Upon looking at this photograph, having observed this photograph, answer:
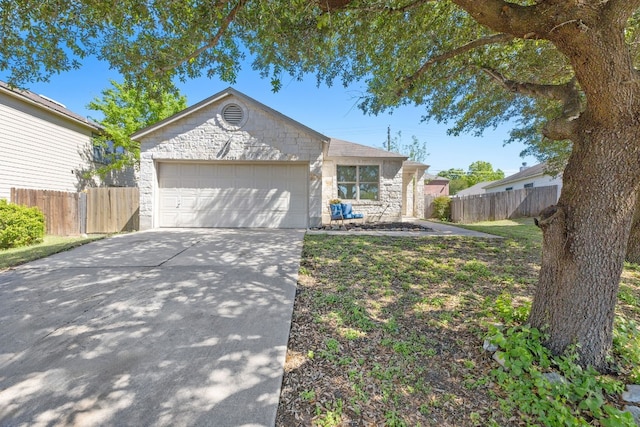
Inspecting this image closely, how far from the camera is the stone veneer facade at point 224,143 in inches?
371

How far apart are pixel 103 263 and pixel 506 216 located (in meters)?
18.5

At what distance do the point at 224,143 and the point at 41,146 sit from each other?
25.6 feet

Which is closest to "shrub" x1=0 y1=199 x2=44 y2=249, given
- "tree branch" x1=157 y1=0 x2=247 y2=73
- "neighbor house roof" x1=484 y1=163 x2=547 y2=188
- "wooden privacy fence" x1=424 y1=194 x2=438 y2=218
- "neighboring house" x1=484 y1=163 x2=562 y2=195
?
"tree branch" x1=157 y1=0 x2=247 y2=73

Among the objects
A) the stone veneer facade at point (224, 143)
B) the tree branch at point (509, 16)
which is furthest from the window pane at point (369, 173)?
the tree branch at point (509, 16)

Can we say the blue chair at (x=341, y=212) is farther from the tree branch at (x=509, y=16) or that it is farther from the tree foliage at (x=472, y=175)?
the tree foliage at (x=472, y=175)

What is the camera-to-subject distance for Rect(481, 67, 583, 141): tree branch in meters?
2.75

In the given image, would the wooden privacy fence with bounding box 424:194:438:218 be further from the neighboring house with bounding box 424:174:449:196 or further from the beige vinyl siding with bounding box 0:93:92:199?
the beige vinyl siding with bounding box 0:93:92:199

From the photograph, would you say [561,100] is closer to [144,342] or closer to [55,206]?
Answer: [144,342]

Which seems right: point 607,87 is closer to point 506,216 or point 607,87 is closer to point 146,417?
point 146,417

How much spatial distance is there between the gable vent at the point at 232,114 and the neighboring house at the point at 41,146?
6.63 m

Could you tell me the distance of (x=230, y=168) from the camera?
31.9 feet

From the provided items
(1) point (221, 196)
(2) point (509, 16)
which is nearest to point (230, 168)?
(1) point (221, 196)

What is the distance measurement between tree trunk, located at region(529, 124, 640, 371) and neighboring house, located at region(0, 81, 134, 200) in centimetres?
1429

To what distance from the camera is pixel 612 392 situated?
2.14 m
